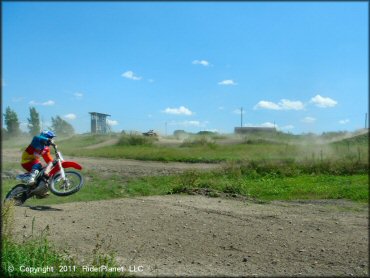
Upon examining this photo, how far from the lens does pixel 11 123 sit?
27.0ft

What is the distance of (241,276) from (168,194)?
5.66 meters

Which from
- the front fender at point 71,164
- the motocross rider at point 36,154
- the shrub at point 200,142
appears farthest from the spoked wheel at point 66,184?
the shrub at point 200,142

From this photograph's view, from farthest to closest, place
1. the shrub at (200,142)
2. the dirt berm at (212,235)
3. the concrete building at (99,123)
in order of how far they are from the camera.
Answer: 1. the shrub at (200,142)
2. the concrete building at (99,123)
3. the dirt berm at (212,235)

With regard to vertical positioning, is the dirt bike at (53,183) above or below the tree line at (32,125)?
below

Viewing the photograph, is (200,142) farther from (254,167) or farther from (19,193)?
(19,193)

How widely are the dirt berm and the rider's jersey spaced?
3.20 feet

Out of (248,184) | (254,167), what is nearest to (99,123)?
(248,184)

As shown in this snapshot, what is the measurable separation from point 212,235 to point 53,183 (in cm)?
368

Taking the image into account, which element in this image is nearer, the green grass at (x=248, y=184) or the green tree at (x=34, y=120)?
the green tree at (x=34, y=120)

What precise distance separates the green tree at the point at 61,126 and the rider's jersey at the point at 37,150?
643 millimetres

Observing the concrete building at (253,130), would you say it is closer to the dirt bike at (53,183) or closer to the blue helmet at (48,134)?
the dirt bike at (53,183)

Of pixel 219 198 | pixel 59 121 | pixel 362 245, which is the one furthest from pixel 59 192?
pixel 362 245

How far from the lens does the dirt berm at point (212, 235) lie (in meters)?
5.32

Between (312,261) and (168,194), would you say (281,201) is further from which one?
(312,261)
